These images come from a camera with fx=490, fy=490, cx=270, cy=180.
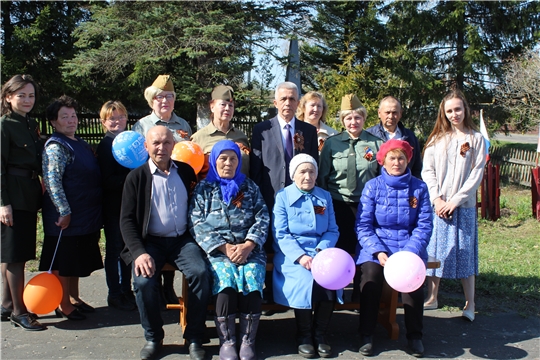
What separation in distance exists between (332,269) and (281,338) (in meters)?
0.93

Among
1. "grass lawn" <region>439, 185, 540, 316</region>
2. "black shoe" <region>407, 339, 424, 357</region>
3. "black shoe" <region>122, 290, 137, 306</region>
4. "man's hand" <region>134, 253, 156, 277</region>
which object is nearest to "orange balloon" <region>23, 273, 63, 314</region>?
"black shoe" <region>122, 290, 137, 306</region>

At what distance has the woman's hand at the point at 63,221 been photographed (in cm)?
434

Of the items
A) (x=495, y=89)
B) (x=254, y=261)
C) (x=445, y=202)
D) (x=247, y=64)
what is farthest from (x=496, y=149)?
(x=254, y=261)

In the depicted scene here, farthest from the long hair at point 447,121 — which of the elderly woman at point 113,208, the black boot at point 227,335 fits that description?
the elderly woman at point 113,208

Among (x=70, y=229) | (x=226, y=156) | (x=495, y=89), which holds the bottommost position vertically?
(x=70, y=229)

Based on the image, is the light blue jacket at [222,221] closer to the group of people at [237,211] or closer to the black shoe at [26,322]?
the group of people at [237,211]

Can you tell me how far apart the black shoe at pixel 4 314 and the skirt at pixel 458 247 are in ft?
12.9

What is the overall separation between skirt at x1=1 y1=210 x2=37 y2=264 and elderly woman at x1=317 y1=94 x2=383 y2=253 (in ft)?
8.83

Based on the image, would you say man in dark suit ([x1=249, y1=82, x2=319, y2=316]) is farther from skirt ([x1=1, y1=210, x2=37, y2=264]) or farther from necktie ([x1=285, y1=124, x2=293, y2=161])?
skirt ([x1=1, y1=210, x2=37, y2=264])

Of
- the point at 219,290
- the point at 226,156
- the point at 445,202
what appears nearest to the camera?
the point at 219,290

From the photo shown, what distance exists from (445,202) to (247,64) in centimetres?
1022

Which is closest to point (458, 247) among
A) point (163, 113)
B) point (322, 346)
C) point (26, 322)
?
point (322, 346)

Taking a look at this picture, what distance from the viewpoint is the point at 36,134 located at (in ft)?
14.9

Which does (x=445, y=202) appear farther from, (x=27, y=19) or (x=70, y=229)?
(x=27, y=19)
